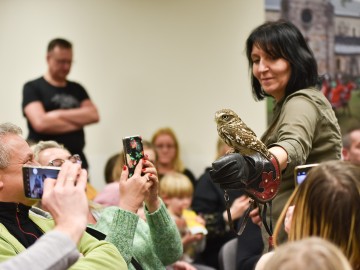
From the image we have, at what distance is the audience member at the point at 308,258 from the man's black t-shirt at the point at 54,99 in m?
3.50

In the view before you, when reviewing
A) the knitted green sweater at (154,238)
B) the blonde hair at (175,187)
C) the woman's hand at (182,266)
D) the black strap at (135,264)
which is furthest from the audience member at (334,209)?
the blonde hair at (175,187)

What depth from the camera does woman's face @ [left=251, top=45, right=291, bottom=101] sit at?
2426mm

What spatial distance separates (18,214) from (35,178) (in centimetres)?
24

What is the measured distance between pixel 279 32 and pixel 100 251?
36.8 inches

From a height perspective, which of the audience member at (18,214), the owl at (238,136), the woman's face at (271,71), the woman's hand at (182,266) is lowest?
the woman's hand at (182,266)

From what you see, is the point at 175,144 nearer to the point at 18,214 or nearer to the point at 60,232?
the point at 18,214

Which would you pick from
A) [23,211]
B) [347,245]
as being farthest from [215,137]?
[347,245]

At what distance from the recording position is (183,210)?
4309mm

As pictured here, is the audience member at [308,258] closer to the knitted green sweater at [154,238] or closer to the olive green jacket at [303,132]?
the olive green jacket at [303,132]

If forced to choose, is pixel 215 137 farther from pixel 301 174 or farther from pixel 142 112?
pixel 301 174

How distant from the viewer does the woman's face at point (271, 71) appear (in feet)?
7.96

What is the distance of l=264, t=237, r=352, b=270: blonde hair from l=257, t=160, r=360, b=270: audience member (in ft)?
1.10

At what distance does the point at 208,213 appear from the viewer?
15.0ft

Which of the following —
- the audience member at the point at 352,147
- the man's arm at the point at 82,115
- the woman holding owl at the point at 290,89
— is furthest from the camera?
the man's arm at the point at 82,115
